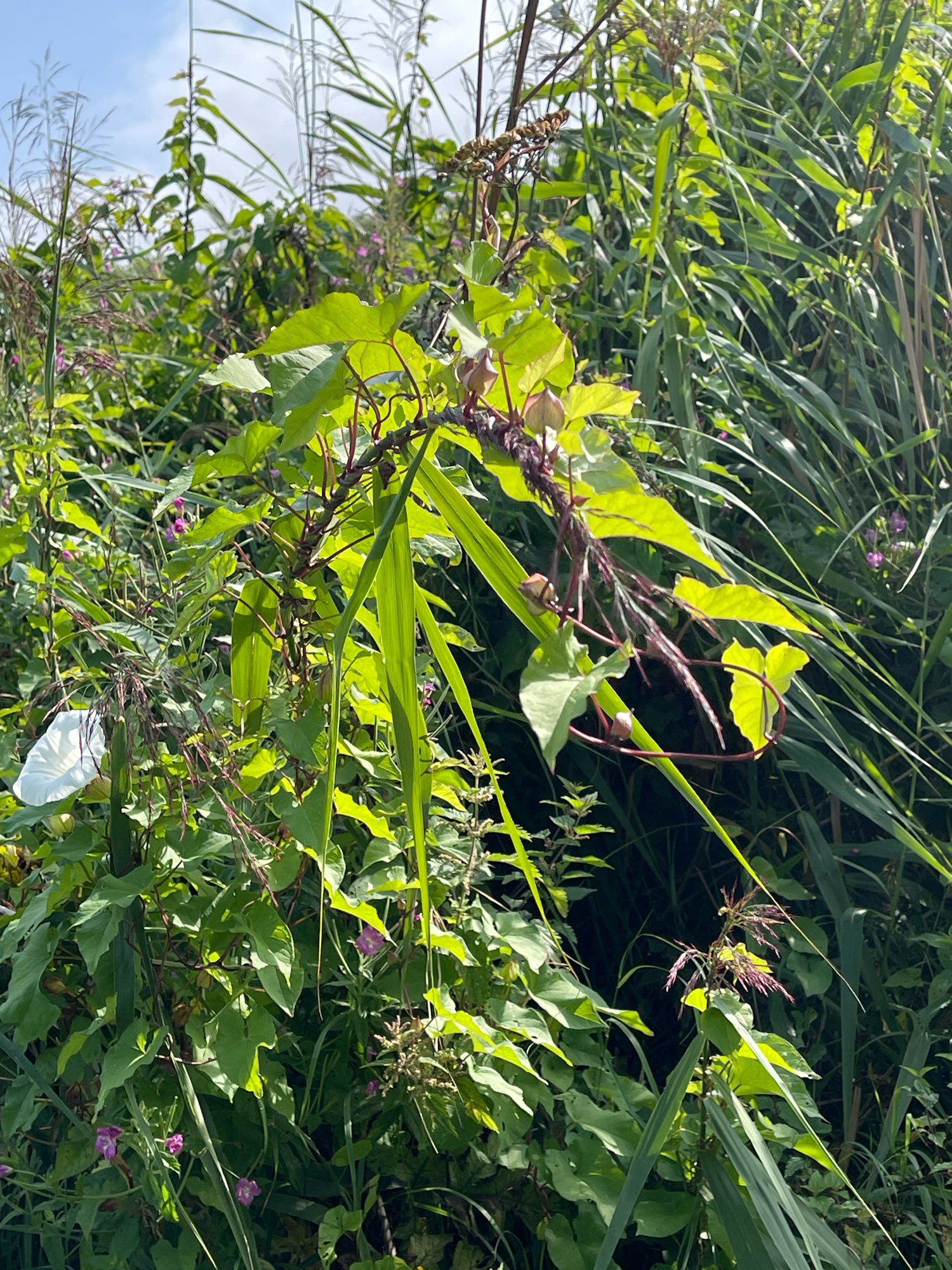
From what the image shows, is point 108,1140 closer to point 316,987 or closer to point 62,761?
point 316,987

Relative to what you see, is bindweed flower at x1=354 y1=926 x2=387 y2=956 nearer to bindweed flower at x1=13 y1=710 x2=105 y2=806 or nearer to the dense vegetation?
the dense vegetation

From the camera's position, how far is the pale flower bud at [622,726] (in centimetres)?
66

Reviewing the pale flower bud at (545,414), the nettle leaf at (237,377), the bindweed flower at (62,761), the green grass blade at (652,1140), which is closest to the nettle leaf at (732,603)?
the pale flower bud at (545,414)

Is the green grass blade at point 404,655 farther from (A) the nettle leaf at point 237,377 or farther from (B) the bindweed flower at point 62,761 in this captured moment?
(B) the bindweed flower at point 62,761

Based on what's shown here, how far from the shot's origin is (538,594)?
0.66 meters

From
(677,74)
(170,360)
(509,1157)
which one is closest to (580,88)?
(677,74)

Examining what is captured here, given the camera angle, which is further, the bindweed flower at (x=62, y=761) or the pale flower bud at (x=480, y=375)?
the bindweed flower at (x=62, y=761)

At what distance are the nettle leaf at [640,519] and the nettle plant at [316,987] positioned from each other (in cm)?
17

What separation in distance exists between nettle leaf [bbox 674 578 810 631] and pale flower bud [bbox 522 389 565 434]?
4.5 inches

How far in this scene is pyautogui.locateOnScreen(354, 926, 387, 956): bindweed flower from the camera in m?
1.10

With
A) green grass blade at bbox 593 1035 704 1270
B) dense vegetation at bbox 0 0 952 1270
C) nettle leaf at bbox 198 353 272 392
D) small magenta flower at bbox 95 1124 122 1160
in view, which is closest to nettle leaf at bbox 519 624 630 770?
dense vegetation at bbox 0 0 952 1270

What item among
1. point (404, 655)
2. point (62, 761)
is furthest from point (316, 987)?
point (404, 655)

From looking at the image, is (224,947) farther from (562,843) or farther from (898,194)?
(898,194)

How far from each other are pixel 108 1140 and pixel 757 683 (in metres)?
0.75
